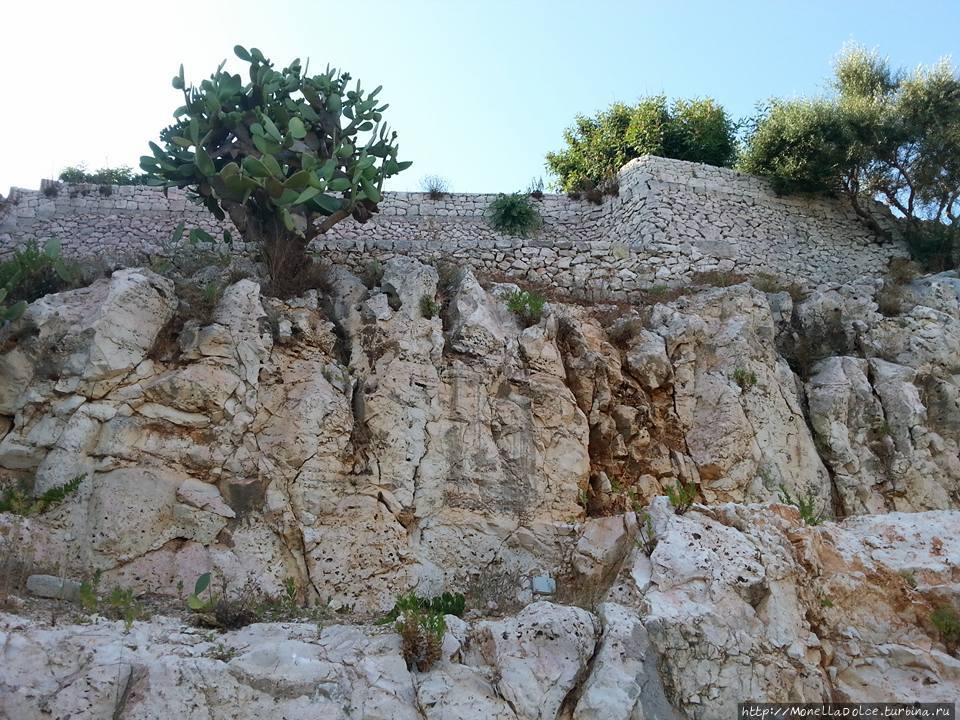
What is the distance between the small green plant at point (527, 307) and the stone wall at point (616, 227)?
2079 millimetres

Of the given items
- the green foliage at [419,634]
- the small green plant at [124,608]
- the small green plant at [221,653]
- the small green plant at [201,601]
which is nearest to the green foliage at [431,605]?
the green foliage at [419,634]

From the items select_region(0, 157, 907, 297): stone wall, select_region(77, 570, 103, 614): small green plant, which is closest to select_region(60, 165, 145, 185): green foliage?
select_region(0, 157, 907, 297): stone wall

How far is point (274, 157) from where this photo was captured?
34.4 ft

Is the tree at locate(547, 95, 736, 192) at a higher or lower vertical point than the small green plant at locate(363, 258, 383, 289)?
higher

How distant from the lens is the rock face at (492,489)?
5934 mm

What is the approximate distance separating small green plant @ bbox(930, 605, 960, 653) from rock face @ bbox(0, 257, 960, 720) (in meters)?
0.10

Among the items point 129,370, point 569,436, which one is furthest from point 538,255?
point 129,370

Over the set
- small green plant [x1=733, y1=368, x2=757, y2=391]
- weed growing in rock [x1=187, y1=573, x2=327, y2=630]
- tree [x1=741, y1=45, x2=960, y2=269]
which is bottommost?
weed growing in rock [x1=187, y1=573, x2=327, y2=630]

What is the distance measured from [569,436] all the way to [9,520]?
525 centimetres

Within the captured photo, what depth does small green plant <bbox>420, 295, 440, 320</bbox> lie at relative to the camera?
386 inches

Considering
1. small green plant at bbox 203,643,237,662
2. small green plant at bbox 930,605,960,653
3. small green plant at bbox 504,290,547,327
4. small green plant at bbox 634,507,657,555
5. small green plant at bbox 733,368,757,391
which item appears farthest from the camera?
small green plant at bbox 504,290,547,327

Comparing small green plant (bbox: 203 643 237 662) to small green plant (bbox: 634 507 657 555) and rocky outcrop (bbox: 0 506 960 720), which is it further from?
small green plant (bbox: 634 507 657 555)

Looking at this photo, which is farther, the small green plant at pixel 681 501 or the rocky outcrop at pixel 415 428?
the rocky outcrop at pixel 415 428

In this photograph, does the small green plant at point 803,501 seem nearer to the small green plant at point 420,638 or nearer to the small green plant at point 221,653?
the small green plant at point 420,638
